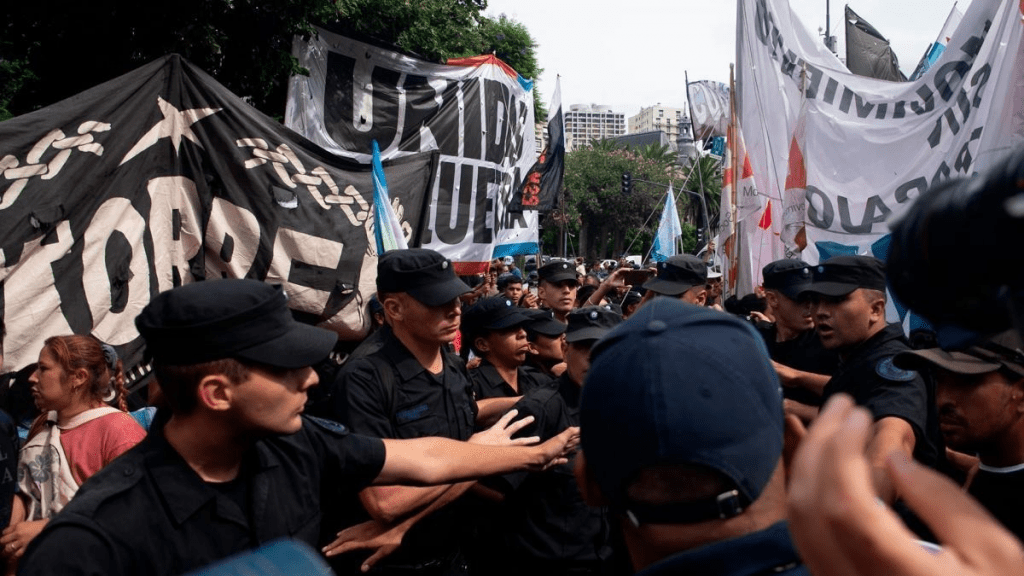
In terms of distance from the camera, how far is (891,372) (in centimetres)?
335

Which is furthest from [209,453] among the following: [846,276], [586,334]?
[846,276]

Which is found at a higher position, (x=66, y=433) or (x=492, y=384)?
(x=66, y=433)

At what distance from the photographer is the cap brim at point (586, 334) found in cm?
396

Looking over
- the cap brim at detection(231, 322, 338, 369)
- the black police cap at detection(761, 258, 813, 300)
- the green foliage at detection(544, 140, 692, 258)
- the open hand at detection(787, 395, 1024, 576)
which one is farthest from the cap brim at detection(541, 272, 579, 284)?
the green foliage at detection(544, 140, 692, 258)

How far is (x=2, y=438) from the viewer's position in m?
3.11

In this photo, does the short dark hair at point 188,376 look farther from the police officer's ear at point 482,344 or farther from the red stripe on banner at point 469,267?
the red stripe on banner at point 469,267

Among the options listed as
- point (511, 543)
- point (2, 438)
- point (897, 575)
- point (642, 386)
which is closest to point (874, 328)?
point (511, 543)

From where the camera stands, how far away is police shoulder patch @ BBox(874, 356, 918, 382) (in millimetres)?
3277

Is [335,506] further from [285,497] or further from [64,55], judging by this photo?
[64,55]

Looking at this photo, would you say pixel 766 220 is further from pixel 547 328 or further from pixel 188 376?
pixel 188 376

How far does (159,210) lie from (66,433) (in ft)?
5.53

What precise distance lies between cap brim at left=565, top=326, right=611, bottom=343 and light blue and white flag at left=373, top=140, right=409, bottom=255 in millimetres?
1806

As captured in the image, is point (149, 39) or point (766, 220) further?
point (149, 39)

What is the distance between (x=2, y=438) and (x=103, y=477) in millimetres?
1508
